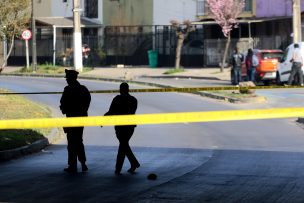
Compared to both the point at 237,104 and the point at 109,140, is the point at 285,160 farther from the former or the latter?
the point at 237,104

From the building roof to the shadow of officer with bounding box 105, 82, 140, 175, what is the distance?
48822mm

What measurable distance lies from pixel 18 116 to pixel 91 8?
44.0 metres

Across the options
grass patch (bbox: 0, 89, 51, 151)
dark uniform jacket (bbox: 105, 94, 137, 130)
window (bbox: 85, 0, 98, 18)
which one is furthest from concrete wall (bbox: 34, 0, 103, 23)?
dark uniform jacket (bbox: 105, 94, 137, 130)

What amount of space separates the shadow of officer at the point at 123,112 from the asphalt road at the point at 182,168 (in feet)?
0.74

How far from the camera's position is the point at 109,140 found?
59.8 feet

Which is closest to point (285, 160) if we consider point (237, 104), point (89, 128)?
point (89, 128)

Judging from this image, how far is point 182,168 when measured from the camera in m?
13.8

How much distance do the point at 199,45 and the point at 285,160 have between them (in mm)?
41322

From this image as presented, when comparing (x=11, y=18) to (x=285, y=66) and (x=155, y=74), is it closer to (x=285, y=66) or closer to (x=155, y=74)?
(x=285, y=66)

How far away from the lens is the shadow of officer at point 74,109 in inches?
533

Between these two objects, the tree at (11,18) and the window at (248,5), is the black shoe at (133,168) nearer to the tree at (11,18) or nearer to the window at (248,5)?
the tree at (11,18)

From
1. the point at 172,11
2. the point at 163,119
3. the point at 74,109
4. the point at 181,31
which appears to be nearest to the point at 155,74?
the point at 181,31

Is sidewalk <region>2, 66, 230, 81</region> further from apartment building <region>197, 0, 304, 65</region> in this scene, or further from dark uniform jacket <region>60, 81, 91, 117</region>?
dark uniform jacket <region>60, 81, 91, 117</region>

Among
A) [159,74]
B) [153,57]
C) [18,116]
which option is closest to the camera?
[18,116]
